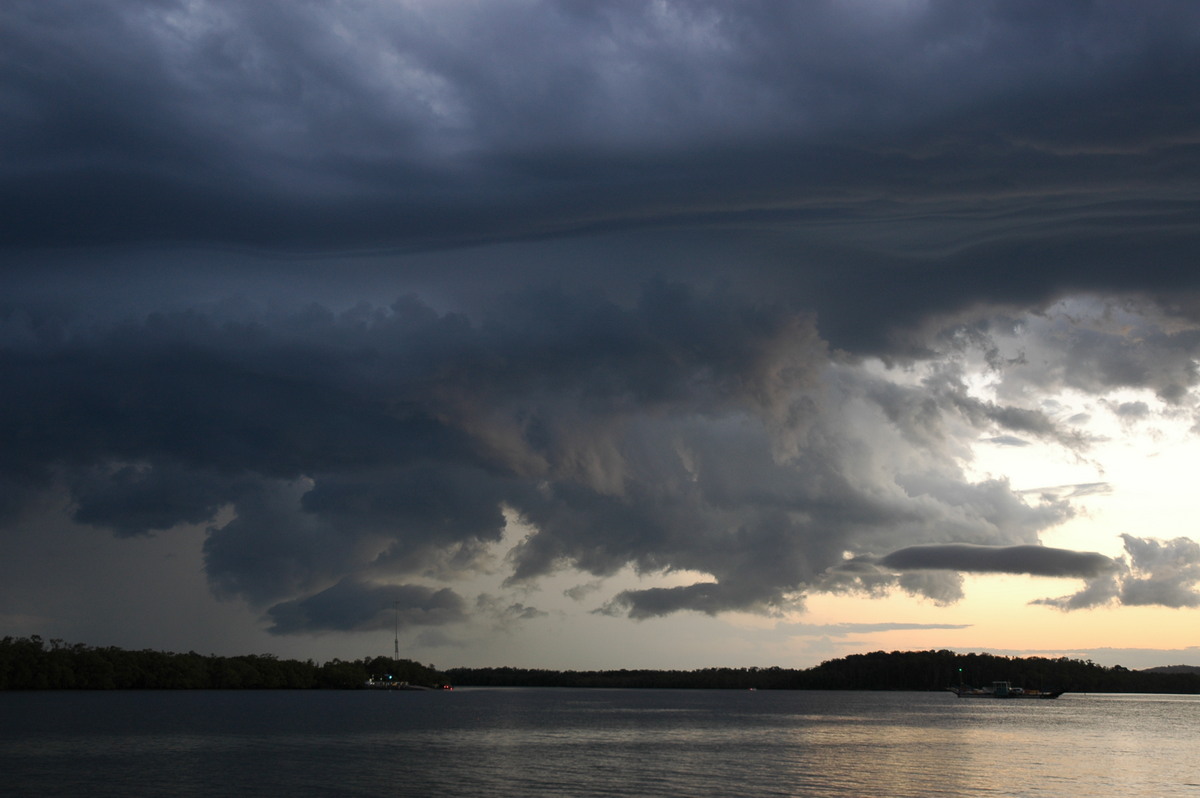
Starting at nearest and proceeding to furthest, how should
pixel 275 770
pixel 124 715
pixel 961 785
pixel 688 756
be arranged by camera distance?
pixel 961 785 < pixel 275 770 < pixel 688 756 < pixel 124 715

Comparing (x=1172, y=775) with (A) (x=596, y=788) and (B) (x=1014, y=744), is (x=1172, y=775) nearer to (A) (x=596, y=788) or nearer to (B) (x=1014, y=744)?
(B) (x=1014, y=744)

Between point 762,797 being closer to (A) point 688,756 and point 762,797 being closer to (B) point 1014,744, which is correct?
(A) point 688,756

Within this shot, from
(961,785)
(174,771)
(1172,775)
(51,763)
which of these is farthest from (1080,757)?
(51,763)

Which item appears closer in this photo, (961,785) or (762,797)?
(762,797)

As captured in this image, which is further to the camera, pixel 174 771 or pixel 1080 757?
pixel 1080 757

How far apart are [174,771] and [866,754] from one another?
6745 centimetres

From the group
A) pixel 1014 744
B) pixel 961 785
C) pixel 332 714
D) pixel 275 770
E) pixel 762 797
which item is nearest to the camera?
pixel 762 797

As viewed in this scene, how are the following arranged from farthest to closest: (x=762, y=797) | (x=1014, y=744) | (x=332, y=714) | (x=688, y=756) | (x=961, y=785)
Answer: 1. (x=332, y=714)
2. (x=1014, y=744)
3. (x=688, y=756)
4. (x=961, y=785)
5. (x=762, y=797)

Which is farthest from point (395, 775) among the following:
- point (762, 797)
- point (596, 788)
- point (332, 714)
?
point (332, 714)

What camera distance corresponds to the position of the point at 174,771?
277ft

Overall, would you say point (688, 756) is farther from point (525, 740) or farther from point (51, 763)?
point (51, 763)

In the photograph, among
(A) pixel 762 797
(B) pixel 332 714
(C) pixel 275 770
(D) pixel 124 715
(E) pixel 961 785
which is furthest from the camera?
(B) pixel 332 714

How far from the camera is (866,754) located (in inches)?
4222

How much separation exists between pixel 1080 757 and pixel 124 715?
469 ft
